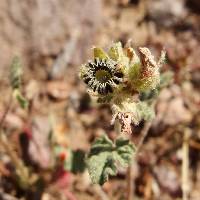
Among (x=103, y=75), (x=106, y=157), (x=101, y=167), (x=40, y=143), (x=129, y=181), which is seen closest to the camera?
(x=103, y=75)

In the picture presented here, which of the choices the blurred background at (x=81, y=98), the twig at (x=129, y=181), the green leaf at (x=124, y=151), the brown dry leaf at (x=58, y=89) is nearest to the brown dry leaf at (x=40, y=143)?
the blurred background at (x=81, y=98)

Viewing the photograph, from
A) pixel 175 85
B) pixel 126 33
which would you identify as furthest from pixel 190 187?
pixel 126 33

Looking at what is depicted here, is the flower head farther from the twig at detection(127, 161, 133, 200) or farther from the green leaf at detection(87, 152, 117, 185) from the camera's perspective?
the twig at detection(127, 161, 133, 200)

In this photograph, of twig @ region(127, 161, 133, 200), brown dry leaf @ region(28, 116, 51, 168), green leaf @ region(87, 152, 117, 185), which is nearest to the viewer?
green leaf @ region(87, 152, 117, 185)

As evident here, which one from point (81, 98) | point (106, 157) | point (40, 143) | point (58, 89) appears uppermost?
point (58, 89)

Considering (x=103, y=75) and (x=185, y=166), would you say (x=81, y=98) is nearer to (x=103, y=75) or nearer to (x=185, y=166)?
(x=185, y=166)

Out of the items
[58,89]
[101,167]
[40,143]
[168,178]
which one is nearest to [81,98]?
[58,89]

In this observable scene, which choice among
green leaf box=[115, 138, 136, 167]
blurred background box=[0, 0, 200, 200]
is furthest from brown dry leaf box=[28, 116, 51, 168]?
green leaf box=[115, 138, 136, 167]
